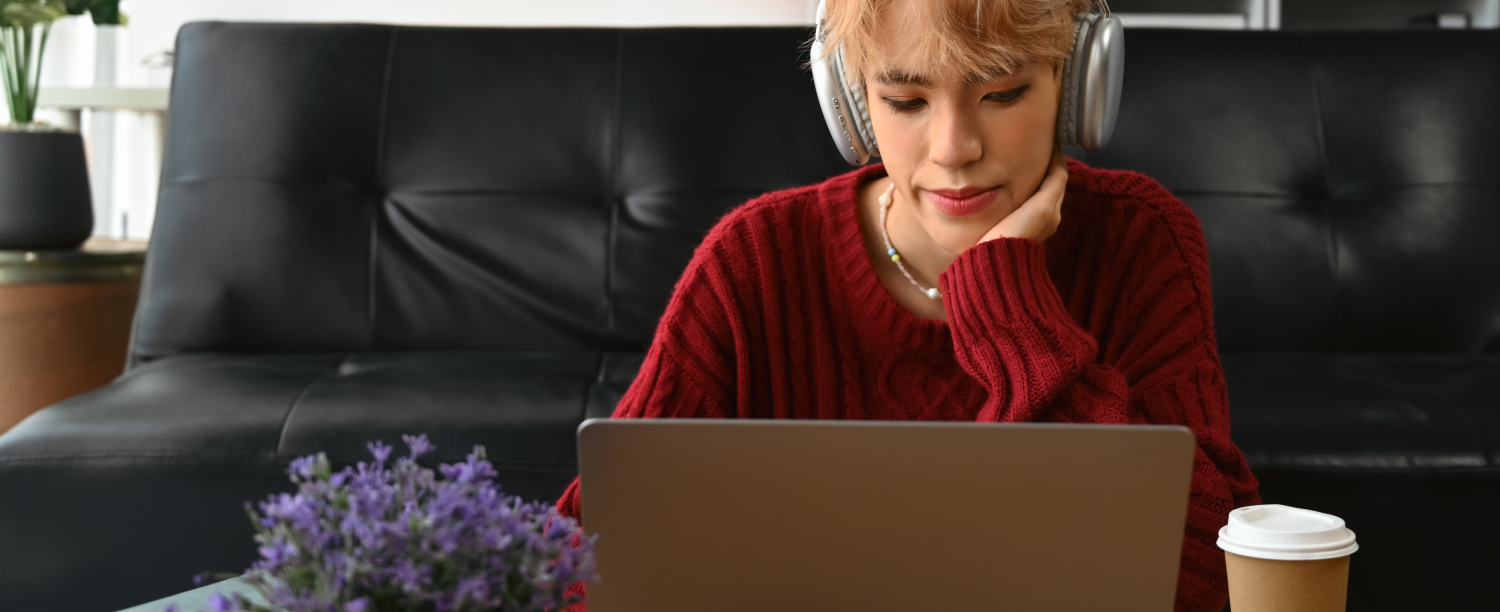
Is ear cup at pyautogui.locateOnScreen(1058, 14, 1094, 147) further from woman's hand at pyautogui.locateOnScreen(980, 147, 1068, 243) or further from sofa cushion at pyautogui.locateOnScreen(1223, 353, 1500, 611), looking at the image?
sofa cushion at pyautogui.locateOnScreen(1223, 353, 1500, 611)

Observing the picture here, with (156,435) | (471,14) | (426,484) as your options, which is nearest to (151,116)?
(471,14)

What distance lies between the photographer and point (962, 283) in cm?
93

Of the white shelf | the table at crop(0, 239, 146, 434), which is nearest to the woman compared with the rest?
the table at crop(0, 239, 146, 434)

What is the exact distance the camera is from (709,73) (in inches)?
75.2

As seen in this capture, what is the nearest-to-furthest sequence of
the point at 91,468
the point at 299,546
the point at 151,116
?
1. the point at 299,546
2. the point at 91,468
3. the point at 151,116

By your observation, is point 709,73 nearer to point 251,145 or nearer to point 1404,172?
point 251,145

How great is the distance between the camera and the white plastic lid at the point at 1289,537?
1.74 feet

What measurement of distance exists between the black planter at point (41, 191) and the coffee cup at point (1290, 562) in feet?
7.03

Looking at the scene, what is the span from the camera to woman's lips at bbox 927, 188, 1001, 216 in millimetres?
916

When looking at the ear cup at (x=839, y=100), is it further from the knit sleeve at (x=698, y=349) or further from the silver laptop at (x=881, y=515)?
the silver laptop at (x=881, y=515)

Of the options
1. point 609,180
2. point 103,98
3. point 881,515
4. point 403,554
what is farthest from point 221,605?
point 103,98

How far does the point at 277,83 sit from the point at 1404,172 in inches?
76.4

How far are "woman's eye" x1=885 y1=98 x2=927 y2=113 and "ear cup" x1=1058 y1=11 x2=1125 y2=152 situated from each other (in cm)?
14

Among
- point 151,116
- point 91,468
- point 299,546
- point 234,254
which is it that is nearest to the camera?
point 299,546
